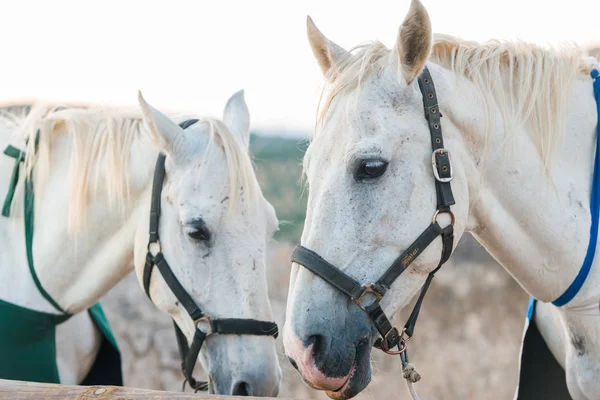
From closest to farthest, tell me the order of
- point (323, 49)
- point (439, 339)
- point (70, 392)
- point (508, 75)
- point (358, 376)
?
point (70, 392)
point (358, 376)
point (508, 75)
point (323, 49)
point (439, 339)

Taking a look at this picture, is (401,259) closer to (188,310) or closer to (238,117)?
(188,310)

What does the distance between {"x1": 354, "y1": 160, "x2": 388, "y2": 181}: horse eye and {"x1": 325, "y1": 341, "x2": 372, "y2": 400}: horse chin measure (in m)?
0.55

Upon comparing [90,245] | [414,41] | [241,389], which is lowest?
[241,389]

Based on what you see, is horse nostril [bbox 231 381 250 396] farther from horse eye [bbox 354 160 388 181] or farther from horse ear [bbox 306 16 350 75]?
horse ear [bbox 306 16 350 75]

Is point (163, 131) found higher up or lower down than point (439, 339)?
higher up

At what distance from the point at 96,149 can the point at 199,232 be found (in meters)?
0.78

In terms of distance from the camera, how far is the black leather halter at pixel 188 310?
9.51 ft

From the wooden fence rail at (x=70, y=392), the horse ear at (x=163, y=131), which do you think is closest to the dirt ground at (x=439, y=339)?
the horse ear at (x=163, y=131)

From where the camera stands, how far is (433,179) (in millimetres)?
2184

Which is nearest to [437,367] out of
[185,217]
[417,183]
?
[185,217]

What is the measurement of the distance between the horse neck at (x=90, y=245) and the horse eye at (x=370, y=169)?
139 centimetres

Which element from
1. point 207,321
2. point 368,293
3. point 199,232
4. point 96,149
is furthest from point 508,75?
point 96,149

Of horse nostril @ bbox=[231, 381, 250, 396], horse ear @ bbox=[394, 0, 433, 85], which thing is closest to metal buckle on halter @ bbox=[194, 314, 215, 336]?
horse nostril @ bbox=[231, 381, 250, 396]

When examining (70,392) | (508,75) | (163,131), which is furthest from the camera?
(163,131)
